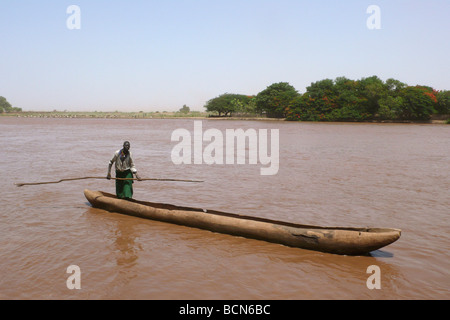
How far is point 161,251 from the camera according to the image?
18.9 ft

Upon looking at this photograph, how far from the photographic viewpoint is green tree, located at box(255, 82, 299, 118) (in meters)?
69.6

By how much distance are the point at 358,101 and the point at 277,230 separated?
56561 mm

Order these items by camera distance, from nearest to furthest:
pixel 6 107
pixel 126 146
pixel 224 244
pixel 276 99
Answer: pixel 224 244 < pixel 126 146 < pixel 276 99 < pixel 6 107

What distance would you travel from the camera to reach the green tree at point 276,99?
69562 millimetres

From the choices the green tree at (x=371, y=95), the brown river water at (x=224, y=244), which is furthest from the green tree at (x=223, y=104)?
the brown river water at (x=224, y=244)

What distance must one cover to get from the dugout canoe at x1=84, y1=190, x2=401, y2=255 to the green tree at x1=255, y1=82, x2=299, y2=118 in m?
61.6

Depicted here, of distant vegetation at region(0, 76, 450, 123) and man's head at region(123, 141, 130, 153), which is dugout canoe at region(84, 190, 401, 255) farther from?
distant vegetation at region(0, 76, 450, 123)

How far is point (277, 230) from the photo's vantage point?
18.7 feet

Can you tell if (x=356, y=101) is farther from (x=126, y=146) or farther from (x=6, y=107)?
(x=6, y=107)

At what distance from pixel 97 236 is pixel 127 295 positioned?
2.43 m
